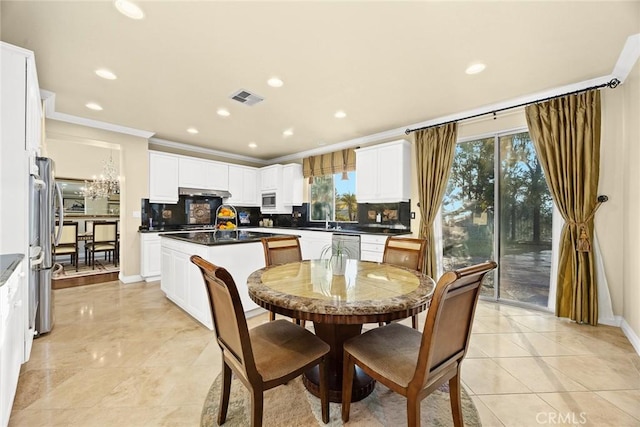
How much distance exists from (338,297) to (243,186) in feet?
16.8

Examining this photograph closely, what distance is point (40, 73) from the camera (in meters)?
2.61

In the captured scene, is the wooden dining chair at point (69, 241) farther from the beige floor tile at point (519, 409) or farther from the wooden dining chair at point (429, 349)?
the beige floor tile at point (519, 409)

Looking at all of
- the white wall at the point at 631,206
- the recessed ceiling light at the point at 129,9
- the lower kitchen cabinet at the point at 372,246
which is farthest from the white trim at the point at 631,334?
the recessed ceiling light at the point at 129,9

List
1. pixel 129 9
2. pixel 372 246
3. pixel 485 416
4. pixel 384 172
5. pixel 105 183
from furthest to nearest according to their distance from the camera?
pixel 105 183 < pixel 384 172 < pixel 372 246 < pixel 129 9 < pixel 485 416

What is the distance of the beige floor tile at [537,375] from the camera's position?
1805 mm

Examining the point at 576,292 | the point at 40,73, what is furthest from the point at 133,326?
the point at 576,292

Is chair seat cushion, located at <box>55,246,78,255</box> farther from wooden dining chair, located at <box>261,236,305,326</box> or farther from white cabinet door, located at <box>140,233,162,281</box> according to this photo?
wooden dining chair, located at <box>261,236,305,326</box>

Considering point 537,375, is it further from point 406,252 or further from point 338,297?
point 338,297

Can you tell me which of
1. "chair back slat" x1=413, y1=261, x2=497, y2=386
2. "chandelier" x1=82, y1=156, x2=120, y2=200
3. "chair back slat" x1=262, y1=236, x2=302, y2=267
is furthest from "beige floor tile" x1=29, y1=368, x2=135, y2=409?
"chandelier" x1=82, y1=156, x2=120, y2=200

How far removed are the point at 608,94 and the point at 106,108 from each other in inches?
227

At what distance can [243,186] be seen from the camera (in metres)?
6.07

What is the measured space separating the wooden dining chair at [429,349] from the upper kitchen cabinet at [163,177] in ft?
15.2

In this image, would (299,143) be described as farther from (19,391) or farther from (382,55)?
(19,391)

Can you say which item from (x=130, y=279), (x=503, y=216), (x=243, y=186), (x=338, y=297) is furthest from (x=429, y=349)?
(x=243, y=186)
